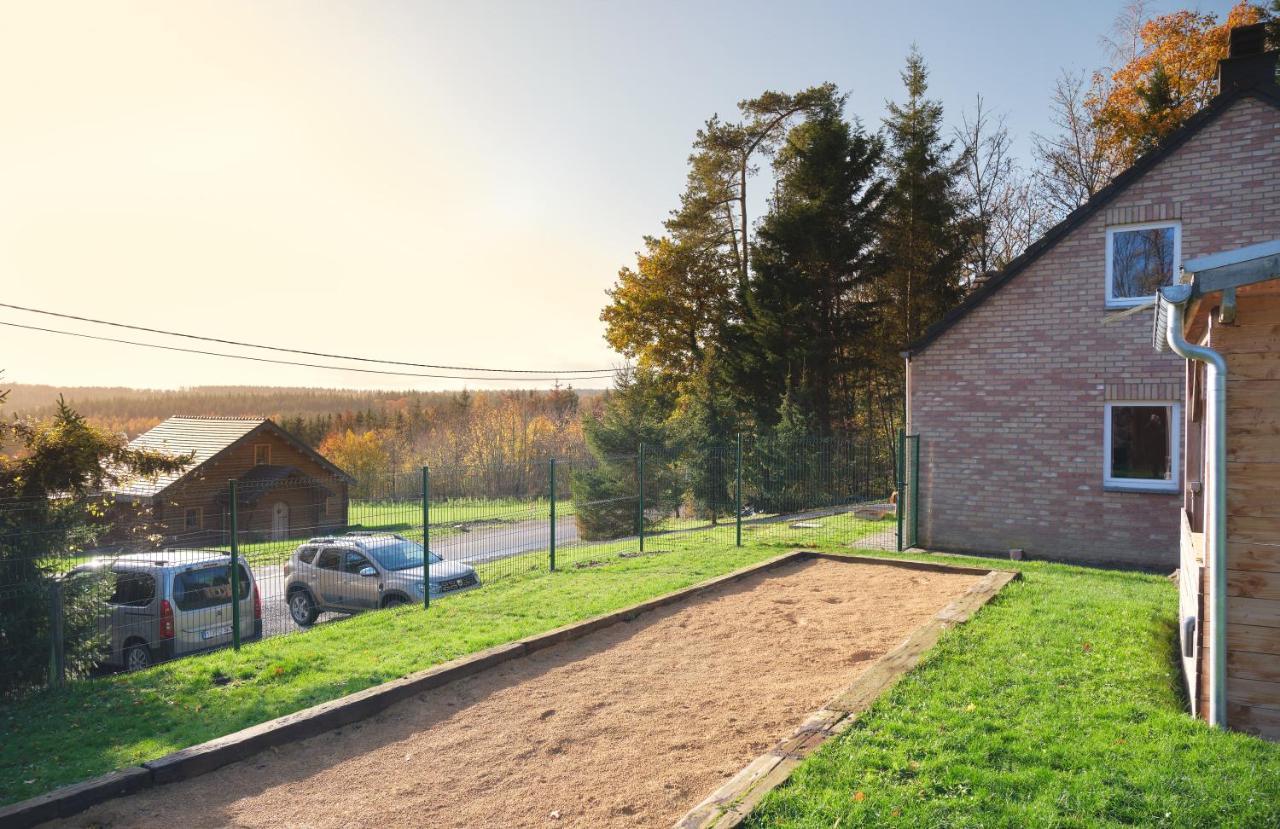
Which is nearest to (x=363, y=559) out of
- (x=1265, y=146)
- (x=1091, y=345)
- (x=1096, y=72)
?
(x=1091, y=345)

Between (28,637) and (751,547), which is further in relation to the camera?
(751,547)

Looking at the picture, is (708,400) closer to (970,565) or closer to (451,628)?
(970,565)

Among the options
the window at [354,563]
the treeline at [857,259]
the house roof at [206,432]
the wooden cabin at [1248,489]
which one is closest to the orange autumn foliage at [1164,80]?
the treeline at [857,259]

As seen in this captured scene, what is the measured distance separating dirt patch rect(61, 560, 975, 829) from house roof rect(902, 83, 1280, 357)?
7021 millimetres

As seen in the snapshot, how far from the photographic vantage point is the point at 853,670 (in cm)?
708

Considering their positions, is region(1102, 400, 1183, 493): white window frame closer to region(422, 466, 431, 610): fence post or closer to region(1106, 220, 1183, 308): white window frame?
region(1106, 220, 1183, 308): white window frame

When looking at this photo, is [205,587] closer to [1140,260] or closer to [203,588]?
[203,588]

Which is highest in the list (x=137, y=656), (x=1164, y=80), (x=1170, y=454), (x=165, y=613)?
(x=1164, y=80)

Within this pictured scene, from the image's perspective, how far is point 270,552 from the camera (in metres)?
10.5

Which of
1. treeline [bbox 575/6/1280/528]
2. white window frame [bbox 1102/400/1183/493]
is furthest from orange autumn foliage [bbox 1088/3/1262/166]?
white window frame [bbox 1102/400/1183/493]

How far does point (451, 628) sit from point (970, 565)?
791 centimetres

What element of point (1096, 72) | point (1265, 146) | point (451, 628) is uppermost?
point (1096, 72)

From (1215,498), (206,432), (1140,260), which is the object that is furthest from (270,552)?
(206,432)

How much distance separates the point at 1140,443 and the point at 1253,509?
882 centimetres
